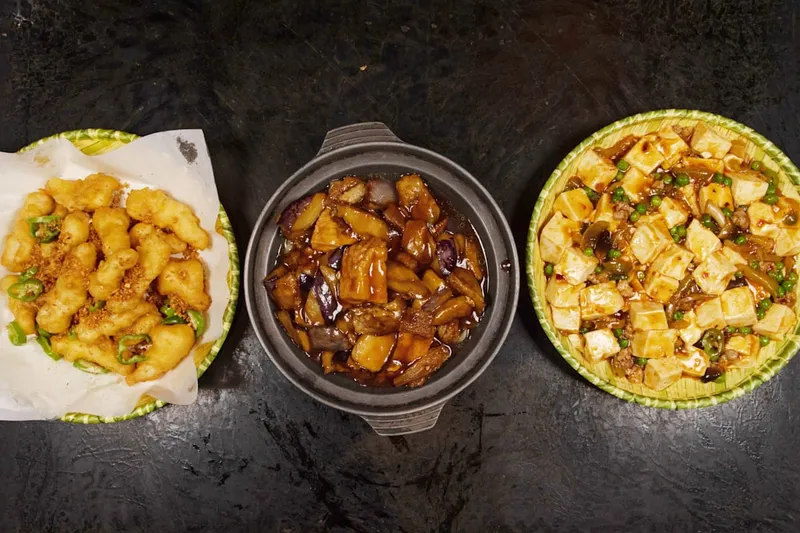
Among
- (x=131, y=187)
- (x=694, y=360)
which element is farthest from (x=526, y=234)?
(x=131, y=187)

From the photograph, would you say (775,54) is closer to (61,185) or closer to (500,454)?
(500,454)

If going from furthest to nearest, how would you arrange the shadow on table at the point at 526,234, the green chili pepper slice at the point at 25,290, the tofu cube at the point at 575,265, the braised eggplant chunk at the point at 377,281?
the shadow on table at the point at 526,234 → the green chili pepper slice at the point at 25,290 → the tofu cube at the point at 575,265 → the braised eggplant chunk at the point at 377,281

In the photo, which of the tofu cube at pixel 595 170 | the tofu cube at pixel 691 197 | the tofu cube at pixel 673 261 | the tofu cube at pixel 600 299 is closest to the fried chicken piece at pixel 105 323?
the tofu cube at pixel 600 299

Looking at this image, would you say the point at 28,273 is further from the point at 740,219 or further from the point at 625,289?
the point at 740,219

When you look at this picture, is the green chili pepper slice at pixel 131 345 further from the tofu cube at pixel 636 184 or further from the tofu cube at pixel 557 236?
the tofu cube at pixel 636 184

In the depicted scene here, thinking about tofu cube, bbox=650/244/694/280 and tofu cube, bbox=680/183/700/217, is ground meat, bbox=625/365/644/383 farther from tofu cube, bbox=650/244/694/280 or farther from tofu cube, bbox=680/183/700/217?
tofu cube, bbox=680/183/700/217

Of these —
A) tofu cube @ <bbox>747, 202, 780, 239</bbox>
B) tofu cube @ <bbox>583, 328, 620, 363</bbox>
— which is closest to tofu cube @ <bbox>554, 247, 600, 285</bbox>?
tofu cube @ <bbox>583, 328, 620, 363</bbox>
